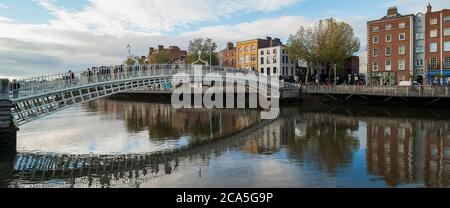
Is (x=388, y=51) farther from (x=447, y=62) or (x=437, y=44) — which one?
(x=447, y=62)

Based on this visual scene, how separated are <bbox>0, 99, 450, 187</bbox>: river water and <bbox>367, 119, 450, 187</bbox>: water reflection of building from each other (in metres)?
0.03

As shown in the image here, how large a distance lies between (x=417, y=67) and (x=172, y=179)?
43.0 m

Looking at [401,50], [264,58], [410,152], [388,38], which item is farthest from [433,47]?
[410,152]

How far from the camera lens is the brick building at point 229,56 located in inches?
2739

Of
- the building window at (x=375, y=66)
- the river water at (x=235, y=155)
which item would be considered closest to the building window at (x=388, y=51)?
the building window at (x=375, y=66)

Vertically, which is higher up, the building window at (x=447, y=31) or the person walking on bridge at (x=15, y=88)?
the building window at (x=447, y=31)

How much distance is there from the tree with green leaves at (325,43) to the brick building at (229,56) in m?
21.2

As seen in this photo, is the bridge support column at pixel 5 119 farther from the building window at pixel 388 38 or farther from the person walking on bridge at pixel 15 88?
the building window at pixel 388 38

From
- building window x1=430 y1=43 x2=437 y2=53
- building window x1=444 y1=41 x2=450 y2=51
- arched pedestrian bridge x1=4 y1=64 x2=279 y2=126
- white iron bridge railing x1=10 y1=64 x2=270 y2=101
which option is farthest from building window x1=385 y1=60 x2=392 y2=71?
white iron bridge railing x1=10 y1=64 x2=270 y2=101

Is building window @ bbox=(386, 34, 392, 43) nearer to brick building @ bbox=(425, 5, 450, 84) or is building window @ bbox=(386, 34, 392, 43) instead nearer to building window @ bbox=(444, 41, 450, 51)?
brick building @ bbox=(425, 5, 450, 84)

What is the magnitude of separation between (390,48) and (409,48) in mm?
2277

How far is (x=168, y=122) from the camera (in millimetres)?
26875

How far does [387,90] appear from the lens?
1404 inches
